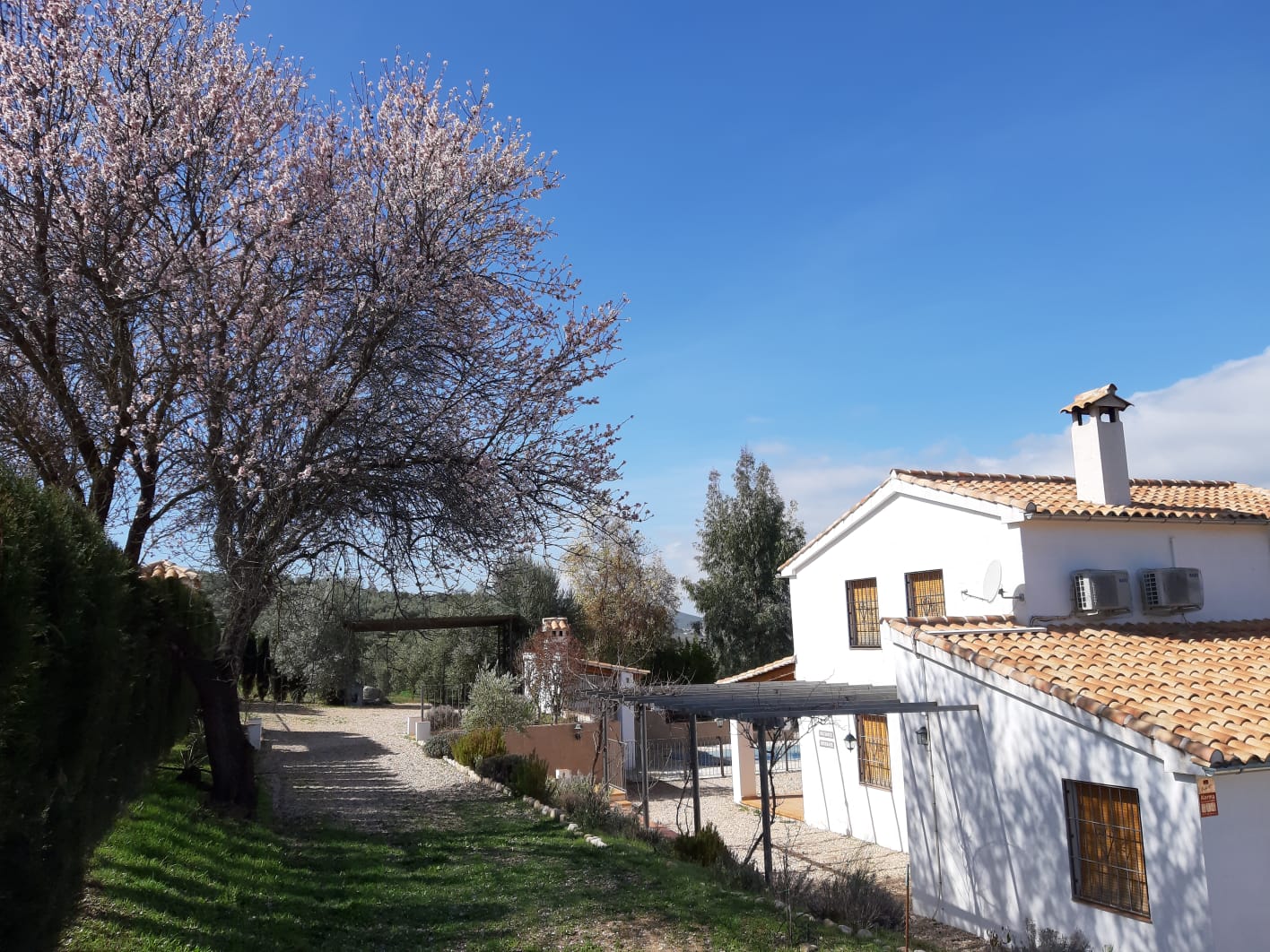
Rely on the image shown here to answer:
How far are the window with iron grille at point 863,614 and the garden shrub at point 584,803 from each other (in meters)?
5.98

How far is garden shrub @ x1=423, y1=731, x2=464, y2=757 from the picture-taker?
868 inches

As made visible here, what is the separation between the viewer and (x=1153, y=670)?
37.3 feet

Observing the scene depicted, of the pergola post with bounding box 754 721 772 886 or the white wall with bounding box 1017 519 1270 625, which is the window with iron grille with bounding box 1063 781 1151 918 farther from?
the white wall with bounding box 1017 519 1270 625

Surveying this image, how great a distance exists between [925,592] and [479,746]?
32.0ft

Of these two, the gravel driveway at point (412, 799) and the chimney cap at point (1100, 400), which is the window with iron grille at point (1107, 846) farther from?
the chimney cap at point (1100, 400)

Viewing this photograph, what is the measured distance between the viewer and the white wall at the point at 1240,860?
28.8 ft

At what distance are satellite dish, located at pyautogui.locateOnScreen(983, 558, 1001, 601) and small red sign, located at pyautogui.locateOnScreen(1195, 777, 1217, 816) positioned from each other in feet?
17.1

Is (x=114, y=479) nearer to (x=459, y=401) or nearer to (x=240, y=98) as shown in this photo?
(x=459, y=401)

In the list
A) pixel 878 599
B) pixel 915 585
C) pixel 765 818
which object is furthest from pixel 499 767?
pixel 915 585

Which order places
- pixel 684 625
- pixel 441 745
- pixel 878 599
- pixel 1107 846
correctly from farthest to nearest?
pixel 684 625, pixel 441 745, pixel 878 599, pixel 1107 846

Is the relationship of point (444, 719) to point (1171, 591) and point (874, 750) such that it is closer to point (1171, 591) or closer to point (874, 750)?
point (874, 750)

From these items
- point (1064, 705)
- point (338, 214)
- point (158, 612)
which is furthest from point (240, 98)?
point (1064, 705)

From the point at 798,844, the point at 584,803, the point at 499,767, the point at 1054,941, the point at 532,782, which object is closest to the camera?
the point at 1054,941

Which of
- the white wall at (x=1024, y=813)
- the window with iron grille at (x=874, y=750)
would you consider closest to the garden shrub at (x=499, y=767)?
the window with iron grille at (x=874, y=750)
